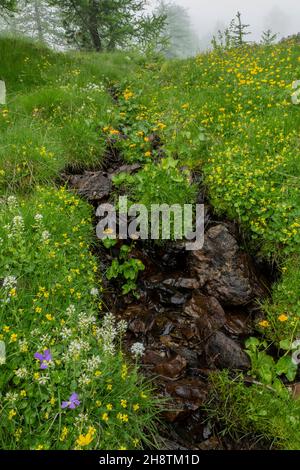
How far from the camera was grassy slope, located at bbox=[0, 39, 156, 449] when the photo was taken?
284cm

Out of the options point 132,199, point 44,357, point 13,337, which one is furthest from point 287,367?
point 132,199

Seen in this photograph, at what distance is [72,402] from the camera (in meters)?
2.80

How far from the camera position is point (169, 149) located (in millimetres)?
6324

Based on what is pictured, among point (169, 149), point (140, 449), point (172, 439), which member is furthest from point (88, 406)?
point (169, 149)

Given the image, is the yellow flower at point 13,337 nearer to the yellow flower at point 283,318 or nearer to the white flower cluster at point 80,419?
the white flower cluster at point 80,419

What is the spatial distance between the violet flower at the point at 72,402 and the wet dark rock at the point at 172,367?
130 centimetres

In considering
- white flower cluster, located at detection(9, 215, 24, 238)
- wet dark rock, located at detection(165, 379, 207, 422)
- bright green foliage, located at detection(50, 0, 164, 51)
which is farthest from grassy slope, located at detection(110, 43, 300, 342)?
bright green foliage, located at detection(50, 0, 164, 51)

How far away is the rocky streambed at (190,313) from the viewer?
3.63 m

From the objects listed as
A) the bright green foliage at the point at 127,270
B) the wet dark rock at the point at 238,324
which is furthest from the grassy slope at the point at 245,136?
the bright green foliage at the point at 127,270

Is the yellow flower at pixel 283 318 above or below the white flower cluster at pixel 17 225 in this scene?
below

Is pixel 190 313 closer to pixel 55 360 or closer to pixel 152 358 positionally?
pixel 152 358

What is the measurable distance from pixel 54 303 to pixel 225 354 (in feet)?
6.74
